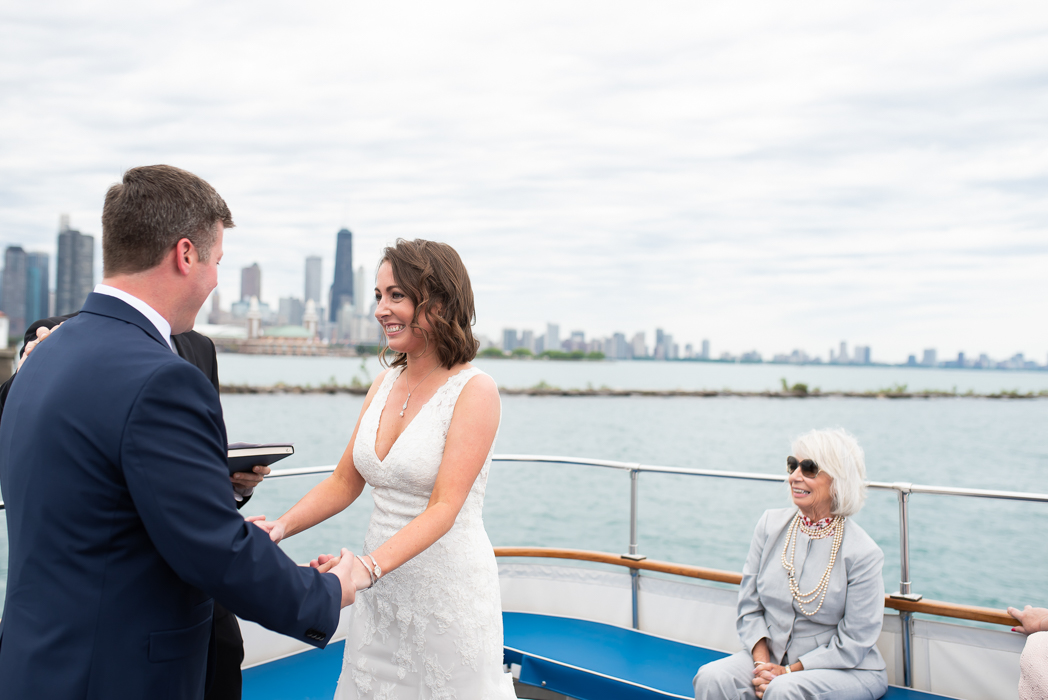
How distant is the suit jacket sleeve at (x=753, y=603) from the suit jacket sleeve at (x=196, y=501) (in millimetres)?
1939

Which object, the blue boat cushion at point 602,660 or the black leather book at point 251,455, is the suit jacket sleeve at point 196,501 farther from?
the blue boat cushion at point 602,660

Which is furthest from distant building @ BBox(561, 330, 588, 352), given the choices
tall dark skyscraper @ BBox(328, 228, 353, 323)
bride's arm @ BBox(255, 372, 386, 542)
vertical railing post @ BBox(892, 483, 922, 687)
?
bride's arm @ BBox(255, 372, 386, 542)

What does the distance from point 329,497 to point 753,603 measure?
1661 mm

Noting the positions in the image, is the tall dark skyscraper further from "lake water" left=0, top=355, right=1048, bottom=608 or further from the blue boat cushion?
the blue boat cushion

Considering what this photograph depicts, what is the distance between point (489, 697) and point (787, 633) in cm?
130

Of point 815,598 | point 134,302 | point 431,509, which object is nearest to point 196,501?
point 134,302

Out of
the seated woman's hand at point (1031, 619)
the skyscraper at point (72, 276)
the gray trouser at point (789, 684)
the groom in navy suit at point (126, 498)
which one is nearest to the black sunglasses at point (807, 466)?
the gray trouser at point (789, 684)

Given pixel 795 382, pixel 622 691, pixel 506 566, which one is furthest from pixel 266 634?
pixel 795 382

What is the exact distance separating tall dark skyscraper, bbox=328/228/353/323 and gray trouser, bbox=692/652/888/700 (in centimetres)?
7054

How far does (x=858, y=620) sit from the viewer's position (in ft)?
8.00

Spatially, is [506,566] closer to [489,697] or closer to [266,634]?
[266,634]

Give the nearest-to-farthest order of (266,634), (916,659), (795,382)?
(916,659), (266,634), (795,382)

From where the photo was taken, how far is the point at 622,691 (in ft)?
9.27

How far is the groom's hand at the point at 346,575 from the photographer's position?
1407 millimetres
